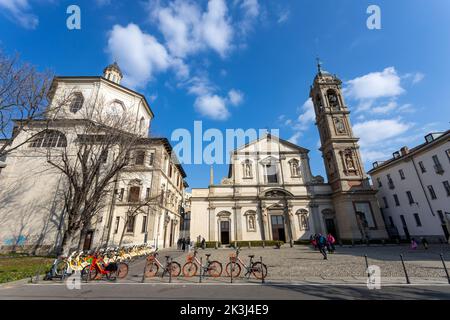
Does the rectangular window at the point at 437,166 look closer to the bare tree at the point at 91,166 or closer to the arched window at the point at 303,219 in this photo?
the arched window at the point at 303,219

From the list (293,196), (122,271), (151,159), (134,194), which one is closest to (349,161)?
(293,196)

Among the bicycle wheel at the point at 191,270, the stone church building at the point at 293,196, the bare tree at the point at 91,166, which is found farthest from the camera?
the stone church building at the point at 293,196

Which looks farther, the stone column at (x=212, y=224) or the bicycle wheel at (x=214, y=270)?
the stone column at (x=212, y=224)

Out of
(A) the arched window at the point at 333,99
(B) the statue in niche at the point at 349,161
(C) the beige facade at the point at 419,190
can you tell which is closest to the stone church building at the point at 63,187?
(B) the statue in niche at the point at 349,161

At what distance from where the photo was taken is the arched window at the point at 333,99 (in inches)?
1280

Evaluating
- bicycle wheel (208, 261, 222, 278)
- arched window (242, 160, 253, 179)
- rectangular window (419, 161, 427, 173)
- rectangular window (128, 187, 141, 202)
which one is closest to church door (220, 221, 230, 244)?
arched window (242, 160, 253, 179)

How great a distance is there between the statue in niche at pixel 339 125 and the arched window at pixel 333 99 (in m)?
2.49

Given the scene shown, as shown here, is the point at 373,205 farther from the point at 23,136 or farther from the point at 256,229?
the point at 23,136

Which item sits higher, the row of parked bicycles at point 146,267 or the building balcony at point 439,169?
the building balcony at point 439,169

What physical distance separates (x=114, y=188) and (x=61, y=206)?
5.50 meters

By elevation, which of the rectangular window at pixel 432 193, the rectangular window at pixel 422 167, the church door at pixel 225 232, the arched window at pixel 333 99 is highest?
the arched window at pixel 333 99

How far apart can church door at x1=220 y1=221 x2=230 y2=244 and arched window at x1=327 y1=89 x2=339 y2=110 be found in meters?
25.6

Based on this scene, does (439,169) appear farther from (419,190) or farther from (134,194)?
(134,194)

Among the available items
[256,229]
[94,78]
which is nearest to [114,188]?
[94,78]
